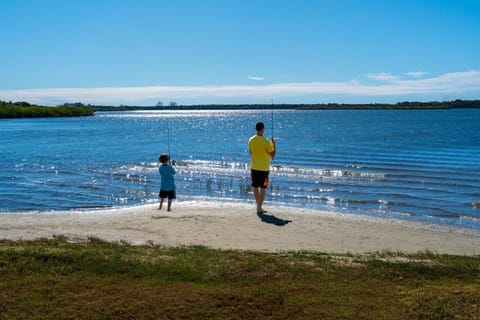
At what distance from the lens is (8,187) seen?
19.8m

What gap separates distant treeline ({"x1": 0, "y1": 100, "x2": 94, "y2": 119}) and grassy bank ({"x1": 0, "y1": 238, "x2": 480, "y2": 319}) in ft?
411

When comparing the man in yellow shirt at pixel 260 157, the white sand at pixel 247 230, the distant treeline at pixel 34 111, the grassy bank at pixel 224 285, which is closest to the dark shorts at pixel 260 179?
the man in yellow shirt at pixel 260 157

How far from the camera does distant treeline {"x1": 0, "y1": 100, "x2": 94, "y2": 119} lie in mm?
123719

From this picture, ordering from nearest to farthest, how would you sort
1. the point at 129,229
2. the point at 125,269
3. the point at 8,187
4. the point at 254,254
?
the point at 125,269
the point at 254,254
the point at 129,229
the point at 8,187

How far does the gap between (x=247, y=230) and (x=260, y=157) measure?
259 cm

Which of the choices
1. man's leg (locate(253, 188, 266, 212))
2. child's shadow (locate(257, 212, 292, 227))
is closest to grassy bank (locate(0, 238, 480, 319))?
child's shadow (locate(257, 212, 292, 227))

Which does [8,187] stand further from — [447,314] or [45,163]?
[447,314]

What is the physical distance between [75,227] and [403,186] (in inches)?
536

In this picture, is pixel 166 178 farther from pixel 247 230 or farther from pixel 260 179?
pixel 247 230

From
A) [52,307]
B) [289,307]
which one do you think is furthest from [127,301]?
[289,307]

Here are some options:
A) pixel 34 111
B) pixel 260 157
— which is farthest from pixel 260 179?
pixel 34 111

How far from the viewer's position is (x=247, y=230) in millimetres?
10672

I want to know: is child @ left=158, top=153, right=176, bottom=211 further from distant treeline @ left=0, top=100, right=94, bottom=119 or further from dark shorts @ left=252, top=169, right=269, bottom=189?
distant treeline @ left=0, top=100, right=94, bottom=119

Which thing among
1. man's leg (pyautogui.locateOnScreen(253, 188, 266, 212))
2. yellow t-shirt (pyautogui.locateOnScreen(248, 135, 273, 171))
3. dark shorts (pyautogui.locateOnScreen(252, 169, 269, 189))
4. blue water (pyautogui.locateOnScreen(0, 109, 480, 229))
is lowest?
blue water (pyautogui.locateOnScreen(0, 109, 480, 229))
